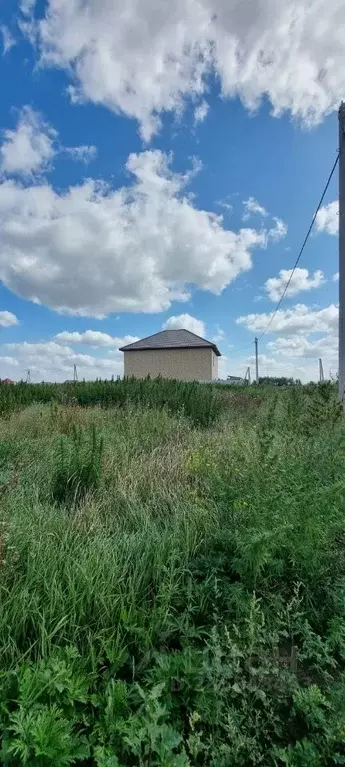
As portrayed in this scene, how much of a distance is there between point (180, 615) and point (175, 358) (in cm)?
2731

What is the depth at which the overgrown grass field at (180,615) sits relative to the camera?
1269 millimetres

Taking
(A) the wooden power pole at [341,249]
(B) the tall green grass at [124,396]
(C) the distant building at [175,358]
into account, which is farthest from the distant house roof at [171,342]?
(A) the wooden power pole at [341,249]

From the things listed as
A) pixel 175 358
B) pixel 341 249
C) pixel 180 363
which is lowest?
pixel 341 249

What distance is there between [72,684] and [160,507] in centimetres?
164

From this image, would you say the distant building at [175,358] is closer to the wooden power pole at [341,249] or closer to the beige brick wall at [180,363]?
the beige brick wall at [180,363]

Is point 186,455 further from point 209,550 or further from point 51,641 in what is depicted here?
point 51,641

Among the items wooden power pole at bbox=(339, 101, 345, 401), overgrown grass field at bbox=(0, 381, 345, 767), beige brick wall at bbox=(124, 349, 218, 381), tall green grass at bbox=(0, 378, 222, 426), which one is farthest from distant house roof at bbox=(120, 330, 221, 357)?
A: overgrown grass field at bbox=(0, 381, 345, 767)

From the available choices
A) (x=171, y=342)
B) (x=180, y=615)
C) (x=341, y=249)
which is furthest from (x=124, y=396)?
(x=171, y=342)

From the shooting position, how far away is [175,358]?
28953 mm

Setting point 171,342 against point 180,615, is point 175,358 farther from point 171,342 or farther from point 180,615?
point 180,615

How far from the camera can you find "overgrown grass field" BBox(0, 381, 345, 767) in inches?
49.9

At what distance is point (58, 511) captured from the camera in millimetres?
2852

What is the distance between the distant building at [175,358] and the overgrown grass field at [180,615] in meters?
25.3

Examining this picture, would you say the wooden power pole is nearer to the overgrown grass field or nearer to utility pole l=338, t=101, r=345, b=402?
utility pole l=338, t=101, r=345, b=402
